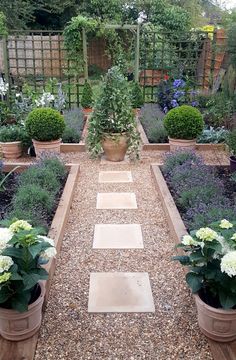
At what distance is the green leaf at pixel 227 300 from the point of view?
1.94 meters

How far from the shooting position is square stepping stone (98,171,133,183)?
469 centimetres

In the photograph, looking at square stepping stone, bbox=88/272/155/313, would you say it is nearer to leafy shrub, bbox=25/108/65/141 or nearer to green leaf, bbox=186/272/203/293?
green leaf, bbox=186/272/203/293

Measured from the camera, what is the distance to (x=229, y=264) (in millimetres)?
1855

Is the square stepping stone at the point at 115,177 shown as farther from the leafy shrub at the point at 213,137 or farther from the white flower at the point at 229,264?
the white flower at the point at 229,264

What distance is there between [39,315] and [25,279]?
320 millimetres

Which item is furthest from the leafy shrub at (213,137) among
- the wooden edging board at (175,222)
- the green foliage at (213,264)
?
the green foliage at (213,264)

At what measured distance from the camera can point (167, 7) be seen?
44.9ft

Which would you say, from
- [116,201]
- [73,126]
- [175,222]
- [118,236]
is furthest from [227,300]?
[73,126]

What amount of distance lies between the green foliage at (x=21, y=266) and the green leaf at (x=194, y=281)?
74cm

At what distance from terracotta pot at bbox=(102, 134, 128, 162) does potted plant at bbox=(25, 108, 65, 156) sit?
644 millimetres

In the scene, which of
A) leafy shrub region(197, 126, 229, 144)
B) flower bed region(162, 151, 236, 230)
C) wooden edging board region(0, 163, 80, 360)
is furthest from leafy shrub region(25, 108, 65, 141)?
leafy shrub region(197, 126, 229, 144)

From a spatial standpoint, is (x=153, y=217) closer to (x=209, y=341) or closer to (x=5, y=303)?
(x=209, y=341)

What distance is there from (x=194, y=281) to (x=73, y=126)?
4.82 meters

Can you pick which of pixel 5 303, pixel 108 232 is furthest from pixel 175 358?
pixel 108 232
